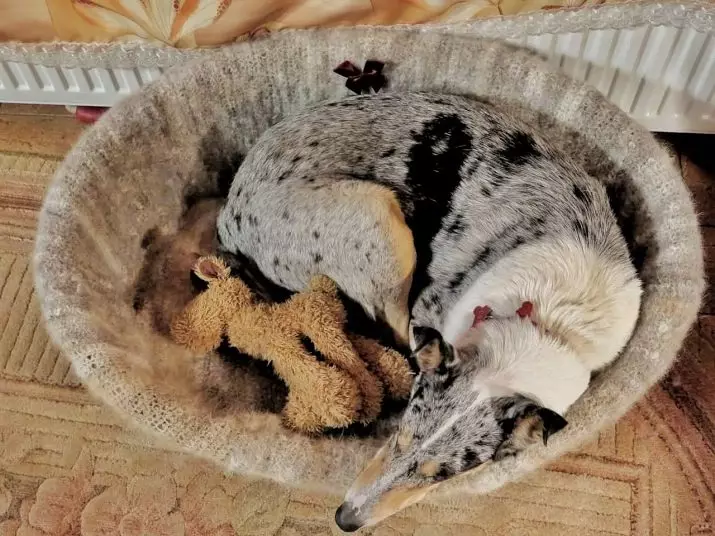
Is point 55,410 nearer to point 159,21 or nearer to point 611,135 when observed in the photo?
point 159,21

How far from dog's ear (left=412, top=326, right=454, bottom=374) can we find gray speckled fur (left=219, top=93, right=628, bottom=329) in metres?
0.28

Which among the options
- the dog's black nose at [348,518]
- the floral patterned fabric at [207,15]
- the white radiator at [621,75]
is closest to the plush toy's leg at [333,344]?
the dog's black nose at [348,518]

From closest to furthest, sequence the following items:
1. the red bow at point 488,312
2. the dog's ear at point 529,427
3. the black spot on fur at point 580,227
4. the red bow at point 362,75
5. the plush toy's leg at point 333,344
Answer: the dog's ear at point 529,427 → the red bow at point 488,312 → the black spot on fur at point 580,227 → the plush toy's leg at point 333,344 → the red bow at point 362,75

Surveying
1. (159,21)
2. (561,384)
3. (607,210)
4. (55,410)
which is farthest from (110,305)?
(607,210)

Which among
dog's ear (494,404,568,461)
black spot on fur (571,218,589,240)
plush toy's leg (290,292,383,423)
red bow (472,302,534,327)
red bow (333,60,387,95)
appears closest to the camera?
dog's ear (494,404,568,461)

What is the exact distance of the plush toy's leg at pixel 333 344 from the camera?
156cm

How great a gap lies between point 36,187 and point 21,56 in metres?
0.44

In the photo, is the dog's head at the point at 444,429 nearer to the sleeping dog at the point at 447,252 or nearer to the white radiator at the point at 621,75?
the sleeping dog at the point at 447,252

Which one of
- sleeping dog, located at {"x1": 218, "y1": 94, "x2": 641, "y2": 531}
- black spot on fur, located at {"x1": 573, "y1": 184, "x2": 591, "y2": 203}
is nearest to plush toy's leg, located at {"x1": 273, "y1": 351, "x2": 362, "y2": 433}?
sleeping dog, located at {"x1": 218, "y1": 94, "x2": 641, "y2": 531}

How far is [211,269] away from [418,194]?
1.60 ft

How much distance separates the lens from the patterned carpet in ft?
5.61

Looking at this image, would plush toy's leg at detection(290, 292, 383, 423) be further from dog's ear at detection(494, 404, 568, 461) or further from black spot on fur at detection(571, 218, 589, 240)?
black spot on fur at detection(571, 218, 589, 240)

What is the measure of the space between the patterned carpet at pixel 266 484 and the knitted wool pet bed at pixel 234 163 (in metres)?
0.31

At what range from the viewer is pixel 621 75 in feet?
6.05
